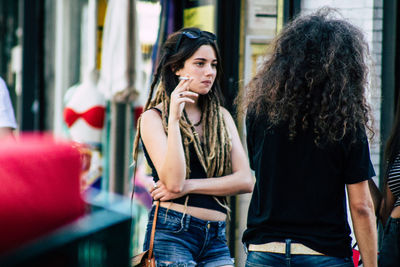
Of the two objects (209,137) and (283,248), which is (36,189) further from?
(209,137)

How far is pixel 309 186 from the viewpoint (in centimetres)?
226

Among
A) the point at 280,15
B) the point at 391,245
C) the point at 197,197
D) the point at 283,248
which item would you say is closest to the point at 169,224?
the point at 197,197

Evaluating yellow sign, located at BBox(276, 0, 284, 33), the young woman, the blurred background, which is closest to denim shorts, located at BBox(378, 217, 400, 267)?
the young woman

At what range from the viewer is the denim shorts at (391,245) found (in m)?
2.90

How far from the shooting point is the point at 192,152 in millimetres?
2900

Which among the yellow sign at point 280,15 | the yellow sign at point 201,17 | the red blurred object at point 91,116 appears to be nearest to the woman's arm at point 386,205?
the yellow sign at point 280,15

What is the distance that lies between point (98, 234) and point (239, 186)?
2107mm

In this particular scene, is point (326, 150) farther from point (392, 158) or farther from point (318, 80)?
point (392, 158)

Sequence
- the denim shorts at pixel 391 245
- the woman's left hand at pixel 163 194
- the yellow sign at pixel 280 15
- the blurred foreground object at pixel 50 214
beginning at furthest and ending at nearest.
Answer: the yellow sign at pixel 280 15, the denim shorts at pixel 391 245, the woman's left hand at pixel 163 194, the blurred foreground object at pixel 50 214

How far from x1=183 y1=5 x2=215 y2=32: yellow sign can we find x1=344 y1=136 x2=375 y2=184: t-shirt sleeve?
8.95 ft

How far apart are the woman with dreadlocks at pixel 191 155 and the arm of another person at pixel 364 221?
28.6 inches

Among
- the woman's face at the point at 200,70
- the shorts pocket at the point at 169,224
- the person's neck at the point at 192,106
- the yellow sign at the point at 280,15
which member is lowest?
the shorts pocket at the point at 169,224

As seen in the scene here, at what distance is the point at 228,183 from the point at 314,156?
78 centimetres

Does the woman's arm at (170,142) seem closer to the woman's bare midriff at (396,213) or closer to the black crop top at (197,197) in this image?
the black crop top at (197,197)
